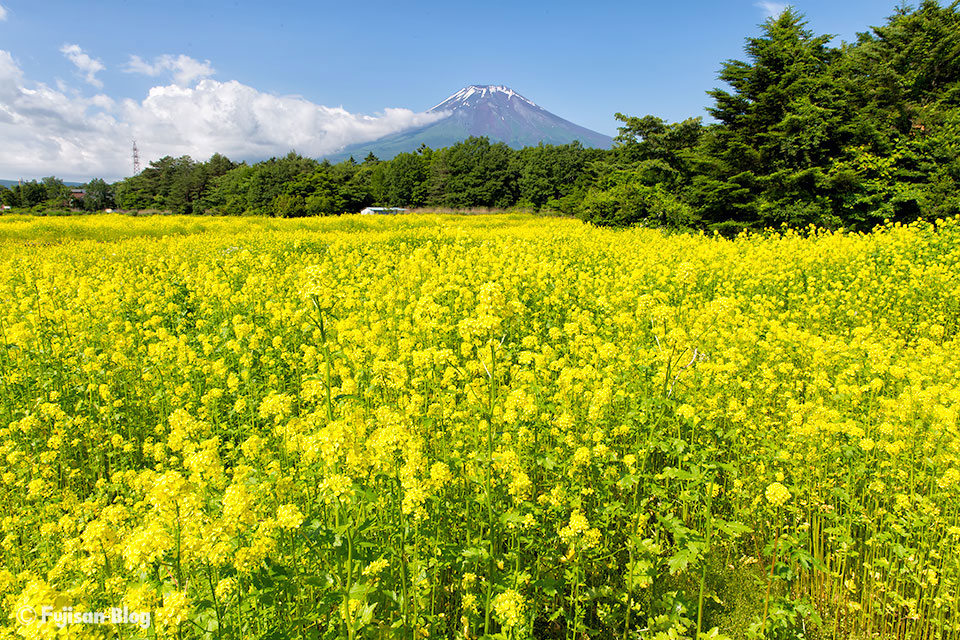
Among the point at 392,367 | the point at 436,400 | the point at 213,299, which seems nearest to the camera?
the point at 392,367

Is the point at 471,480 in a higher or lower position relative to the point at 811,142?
lower

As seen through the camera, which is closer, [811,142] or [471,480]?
[471,480]

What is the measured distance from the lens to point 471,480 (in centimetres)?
252

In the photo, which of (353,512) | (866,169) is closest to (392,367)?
(353,512)

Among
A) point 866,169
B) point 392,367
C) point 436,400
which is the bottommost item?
point 436,400

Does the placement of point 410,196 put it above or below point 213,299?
above

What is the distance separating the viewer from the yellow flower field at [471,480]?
6.67 feet

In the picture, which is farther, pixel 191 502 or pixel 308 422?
pixel 308 422

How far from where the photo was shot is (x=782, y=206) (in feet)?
64.0

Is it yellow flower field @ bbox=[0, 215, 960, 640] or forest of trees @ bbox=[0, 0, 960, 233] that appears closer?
yellow flower field @ bbox=[0, 215, 960, 640]

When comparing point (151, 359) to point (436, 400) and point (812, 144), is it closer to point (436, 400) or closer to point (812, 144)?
point (436, 400)

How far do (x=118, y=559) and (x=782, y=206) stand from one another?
75.9 ft

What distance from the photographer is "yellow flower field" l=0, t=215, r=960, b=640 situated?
203 centimetres

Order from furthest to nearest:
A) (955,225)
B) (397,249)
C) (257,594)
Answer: (397,249), (955,225), (257,594)
